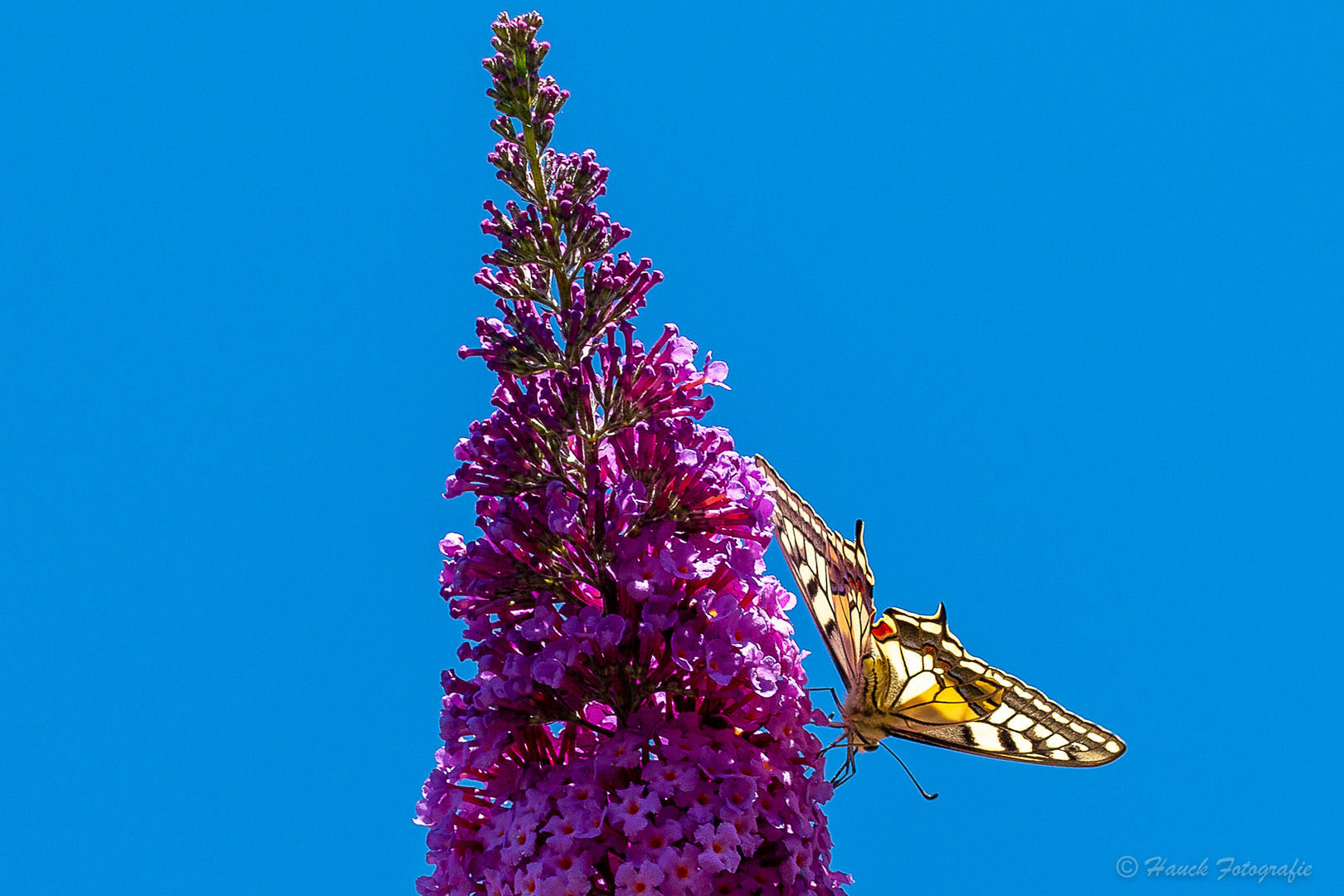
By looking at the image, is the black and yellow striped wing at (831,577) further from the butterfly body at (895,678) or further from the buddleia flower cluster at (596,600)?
the buddleia flower cluster at (596,600)

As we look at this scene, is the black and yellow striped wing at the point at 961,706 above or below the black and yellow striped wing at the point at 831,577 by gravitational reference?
below

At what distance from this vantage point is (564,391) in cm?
558

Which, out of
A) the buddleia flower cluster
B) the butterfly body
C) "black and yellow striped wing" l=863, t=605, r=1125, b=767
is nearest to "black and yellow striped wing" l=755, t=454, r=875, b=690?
the butterfly body

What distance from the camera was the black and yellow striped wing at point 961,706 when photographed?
6.21m

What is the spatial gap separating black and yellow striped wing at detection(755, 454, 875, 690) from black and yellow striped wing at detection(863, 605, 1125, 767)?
249 mm

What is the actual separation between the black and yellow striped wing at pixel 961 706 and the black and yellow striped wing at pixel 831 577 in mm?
249

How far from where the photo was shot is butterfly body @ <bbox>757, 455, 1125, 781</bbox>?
21.0 ft

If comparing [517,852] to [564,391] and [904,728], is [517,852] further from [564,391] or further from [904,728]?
[904,728]

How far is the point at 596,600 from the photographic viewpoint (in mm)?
5730

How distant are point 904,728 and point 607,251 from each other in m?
3.07

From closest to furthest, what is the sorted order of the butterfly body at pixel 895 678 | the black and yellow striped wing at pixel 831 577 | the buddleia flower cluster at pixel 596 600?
the buddleia flower cluster at pixel 596 600, the butterfly body at pixel 895 678, the black and yellow striped wing at pixel 831 577

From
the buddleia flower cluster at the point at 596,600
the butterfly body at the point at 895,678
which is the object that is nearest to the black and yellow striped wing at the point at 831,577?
the butterfly body at the point at 895,678

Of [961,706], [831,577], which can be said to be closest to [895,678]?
[961,706]

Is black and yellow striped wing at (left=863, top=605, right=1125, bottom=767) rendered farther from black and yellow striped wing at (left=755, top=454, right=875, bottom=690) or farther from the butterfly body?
black and yellow striped wing at (left=755, top=454, right=875, bottom=690)
